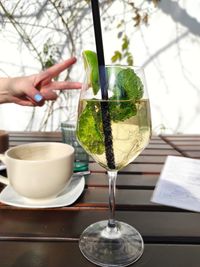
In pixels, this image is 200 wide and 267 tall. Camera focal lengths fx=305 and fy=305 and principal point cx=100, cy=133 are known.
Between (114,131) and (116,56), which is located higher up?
(116,56)

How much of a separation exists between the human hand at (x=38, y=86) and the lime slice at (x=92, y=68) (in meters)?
0.46

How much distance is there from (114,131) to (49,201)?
0.59ft

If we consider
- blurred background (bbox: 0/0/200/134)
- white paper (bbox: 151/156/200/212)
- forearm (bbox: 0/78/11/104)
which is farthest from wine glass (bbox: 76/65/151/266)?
blurred background (bbox: 0/0/200/134)

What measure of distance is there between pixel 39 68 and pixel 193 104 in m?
1.29

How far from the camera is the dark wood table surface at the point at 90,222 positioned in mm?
361

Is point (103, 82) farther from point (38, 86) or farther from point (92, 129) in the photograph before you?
point (38, 86)

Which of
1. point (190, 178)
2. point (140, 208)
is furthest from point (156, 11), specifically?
point (140, 208)

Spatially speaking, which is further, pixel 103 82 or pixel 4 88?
pixel 4 88

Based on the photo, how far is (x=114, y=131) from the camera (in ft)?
1.37

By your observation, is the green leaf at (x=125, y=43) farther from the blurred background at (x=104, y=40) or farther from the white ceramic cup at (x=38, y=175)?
the white ceramic cup at (x=38, y=175)

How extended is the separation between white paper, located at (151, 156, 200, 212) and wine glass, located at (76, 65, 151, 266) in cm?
12

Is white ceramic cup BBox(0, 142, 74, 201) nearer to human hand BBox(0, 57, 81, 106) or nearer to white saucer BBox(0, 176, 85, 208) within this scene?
white saucer BBox(0, 176, 85, 208)

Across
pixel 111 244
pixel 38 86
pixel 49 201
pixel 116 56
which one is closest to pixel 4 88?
pixel 38 86

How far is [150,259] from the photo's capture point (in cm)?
37
